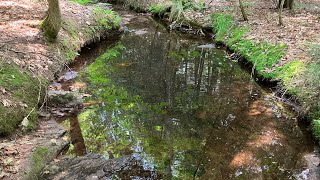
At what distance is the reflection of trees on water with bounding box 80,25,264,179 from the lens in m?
7.14

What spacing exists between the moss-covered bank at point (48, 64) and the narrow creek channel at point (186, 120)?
0.80 meters

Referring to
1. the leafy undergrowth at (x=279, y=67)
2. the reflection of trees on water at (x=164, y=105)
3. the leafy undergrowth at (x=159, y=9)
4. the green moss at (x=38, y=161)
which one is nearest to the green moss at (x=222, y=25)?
the leafy undergrowth at (x=279, y=67)

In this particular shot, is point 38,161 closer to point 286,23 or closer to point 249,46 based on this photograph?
point 249,46

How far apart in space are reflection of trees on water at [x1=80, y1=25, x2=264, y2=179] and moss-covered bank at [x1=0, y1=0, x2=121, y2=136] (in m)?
1.23

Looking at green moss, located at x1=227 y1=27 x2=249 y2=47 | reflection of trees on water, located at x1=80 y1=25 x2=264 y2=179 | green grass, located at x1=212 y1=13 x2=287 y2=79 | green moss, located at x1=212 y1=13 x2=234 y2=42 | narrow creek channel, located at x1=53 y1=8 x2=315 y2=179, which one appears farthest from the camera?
green moss, located at x1=212 y1=13 x2=234 y2=42

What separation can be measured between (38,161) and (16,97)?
7.32 feet

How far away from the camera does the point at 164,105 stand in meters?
9.45

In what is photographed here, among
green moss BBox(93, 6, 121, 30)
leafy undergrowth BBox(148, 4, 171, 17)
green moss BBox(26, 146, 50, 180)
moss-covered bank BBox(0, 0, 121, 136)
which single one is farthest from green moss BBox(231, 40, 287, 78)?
leafy undergrowth BBox(148, 4, 171, 17)

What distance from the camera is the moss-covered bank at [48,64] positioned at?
721cm

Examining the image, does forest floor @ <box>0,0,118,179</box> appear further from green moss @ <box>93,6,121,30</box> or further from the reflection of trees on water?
the reflection of trees on water

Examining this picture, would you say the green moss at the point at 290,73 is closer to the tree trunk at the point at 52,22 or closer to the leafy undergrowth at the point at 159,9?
the tree trunk at the point at 52,22

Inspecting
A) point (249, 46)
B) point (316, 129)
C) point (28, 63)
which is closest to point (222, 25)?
point (249, 46)

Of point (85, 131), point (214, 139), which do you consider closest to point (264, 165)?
point (214, 139)

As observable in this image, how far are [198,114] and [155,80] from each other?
111 inches
